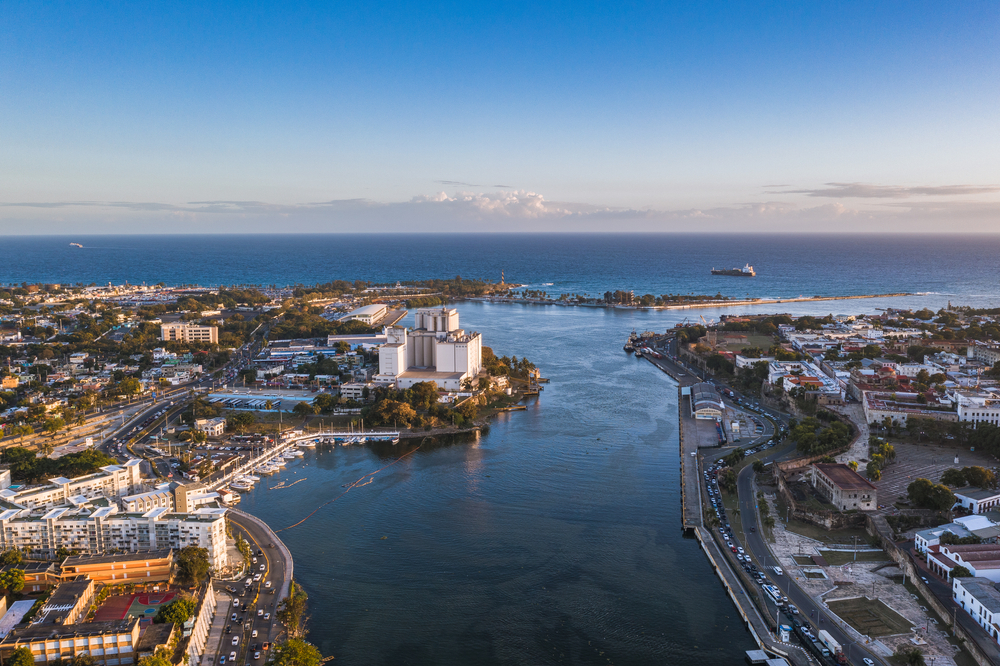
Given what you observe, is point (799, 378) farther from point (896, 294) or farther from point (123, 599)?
point (896, 294)

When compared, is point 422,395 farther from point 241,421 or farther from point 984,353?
point 984,353

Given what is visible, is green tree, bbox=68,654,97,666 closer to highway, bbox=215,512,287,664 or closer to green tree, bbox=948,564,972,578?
highway, bbox=215,512,287,664

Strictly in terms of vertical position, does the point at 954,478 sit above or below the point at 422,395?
below

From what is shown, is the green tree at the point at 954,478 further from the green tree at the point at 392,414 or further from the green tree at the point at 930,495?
the green tree at the point at 392,414

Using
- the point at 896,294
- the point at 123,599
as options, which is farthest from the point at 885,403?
the point at 896,294

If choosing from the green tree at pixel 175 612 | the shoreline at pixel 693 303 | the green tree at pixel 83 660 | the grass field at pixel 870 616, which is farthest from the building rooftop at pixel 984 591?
the shoreline at pixel 693 303

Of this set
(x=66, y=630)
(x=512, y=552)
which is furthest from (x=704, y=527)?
(x=66, y=630)
